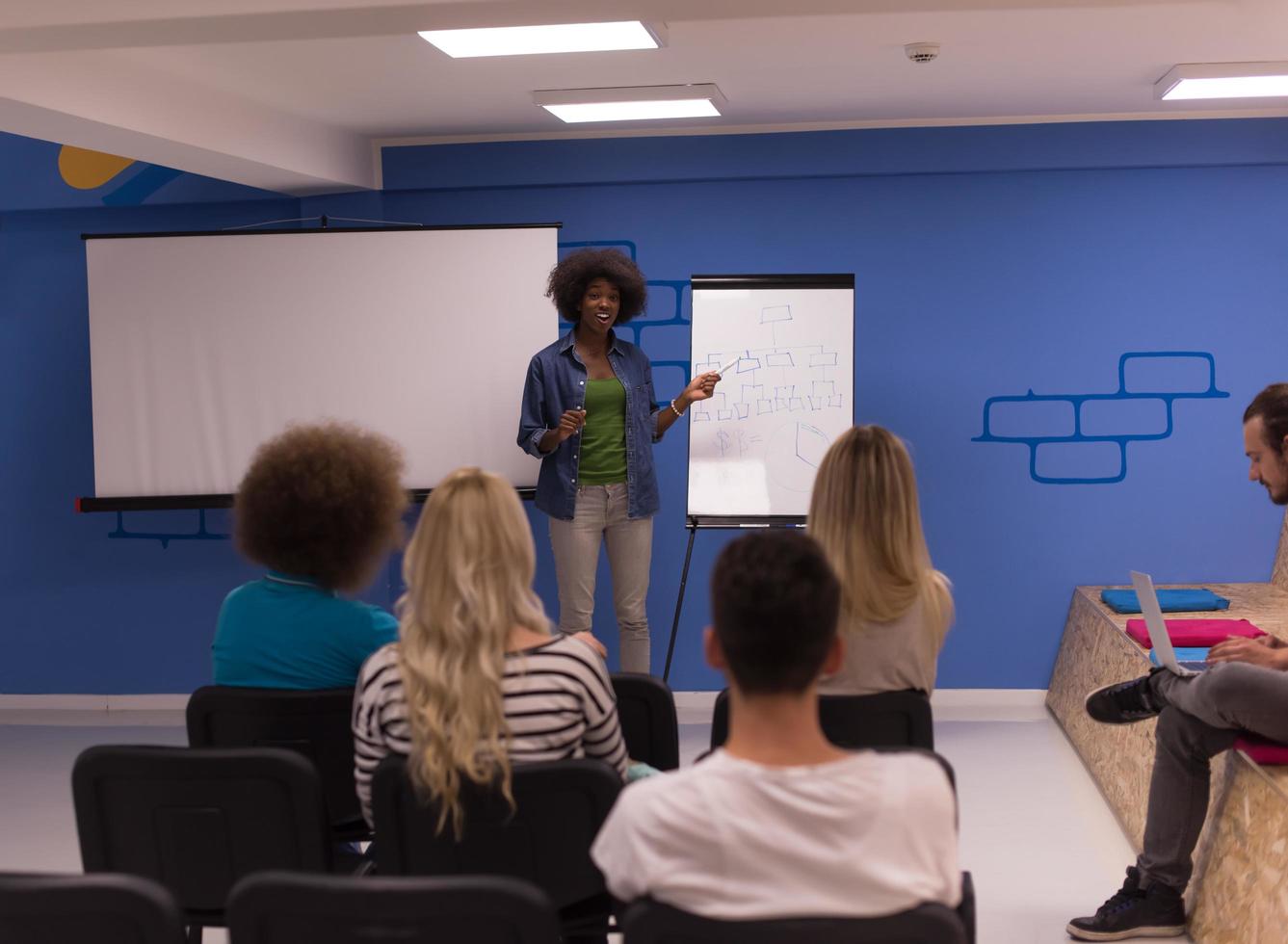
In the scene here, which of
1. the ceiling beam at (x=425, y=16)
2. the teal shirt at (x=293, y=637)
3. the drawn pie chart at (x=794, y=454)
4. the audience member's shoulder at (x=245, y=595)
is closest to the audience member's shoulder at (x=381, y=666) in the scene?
the teal shirt at (x=293, y=637)

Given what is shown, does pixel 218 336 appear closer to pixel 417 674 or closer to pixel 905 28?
pixel 905 28

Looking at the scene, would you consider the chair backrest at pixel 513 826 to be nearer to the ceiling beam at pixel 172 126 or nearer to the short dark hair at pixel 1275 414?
the short dark hair at pixel 1275 414

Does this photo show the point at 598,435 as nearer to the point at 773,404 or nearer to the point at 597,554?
the point at 597,554

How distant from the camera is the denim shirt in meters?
4.19

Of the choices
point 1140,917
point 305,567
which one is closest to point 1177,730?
point 1140,917

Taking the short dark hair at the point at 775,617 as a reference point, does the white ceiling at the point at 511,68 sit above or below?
above

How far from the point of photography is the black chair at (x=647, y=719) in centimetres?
233

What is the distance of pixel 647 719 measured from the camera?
2352 mm

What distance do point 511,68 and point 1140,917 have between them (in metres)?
2.91

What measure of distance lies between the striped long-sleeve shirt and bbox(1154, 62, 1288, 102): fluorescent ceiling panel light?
3038 mm

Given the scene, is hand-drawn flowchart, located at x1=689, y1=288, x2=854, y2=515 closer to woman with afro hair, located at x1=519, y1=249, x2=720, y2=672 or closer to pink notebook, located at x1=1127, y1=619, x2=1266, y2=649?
woman with afro hair, located at x1=519, y1=249, x2=720, y2=672

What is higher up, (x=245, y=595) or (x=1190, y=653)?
(x=245, y=595)

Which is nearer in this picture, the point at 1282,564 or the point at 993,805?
the point at 993,805

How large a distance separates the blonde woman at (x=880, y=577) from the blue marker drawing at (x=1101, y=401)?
8.93ft
